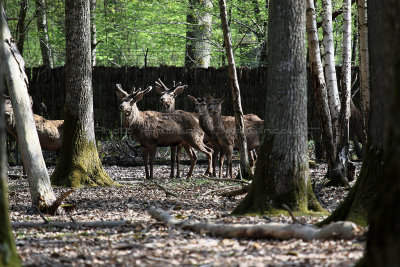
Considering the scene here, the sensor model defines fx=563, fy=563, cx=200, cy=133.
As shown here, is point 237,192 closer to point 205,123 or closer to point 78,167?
point 78,167

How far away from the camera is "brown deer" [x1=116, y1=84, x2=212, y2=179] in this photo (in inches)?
512

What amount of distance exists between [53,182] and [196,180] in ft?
10.4

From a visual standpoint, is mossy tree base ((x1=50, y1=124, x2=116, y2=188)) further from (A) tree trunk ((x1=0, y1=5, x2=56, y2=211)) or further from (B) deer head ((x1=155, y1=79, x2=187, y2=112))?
(B) deer head ((x1=155, y1=79, x2=187, y2=112))

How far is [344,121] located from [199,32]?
37.0ft

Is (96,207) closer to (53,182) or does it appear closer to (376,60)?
(53,182)

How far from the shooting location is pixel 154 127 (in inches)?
523

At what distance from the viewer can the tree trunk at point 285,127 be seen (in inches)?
249

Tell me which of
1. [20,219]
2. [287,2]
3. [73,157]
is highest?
[287,2]

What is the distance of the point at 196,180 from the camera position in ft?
39.9

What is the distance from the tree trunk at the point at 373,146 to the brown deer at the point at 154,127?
782 cm

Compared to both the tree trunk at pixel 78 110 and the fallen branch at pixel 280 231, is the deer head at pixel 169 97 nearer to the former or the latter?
the tree trunk at pixel 78 110

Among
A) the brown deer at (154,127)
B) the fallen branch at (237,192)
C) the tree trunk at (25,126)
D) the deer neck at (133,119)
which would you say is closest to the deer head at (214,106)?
the brown deer at (154,127)

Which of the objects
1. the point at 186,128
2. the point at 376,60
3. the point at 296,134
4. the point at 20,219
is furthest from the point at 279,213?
the point at 186,128

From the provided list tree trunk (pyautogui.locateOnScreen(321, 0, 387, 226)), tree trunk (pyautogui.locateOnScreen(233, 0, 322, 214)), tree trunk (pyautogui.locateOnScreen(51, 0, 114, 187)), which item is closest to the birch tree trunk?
tree trunk (pyautogui.locateOnScreen(233, 0, 322, 214))
